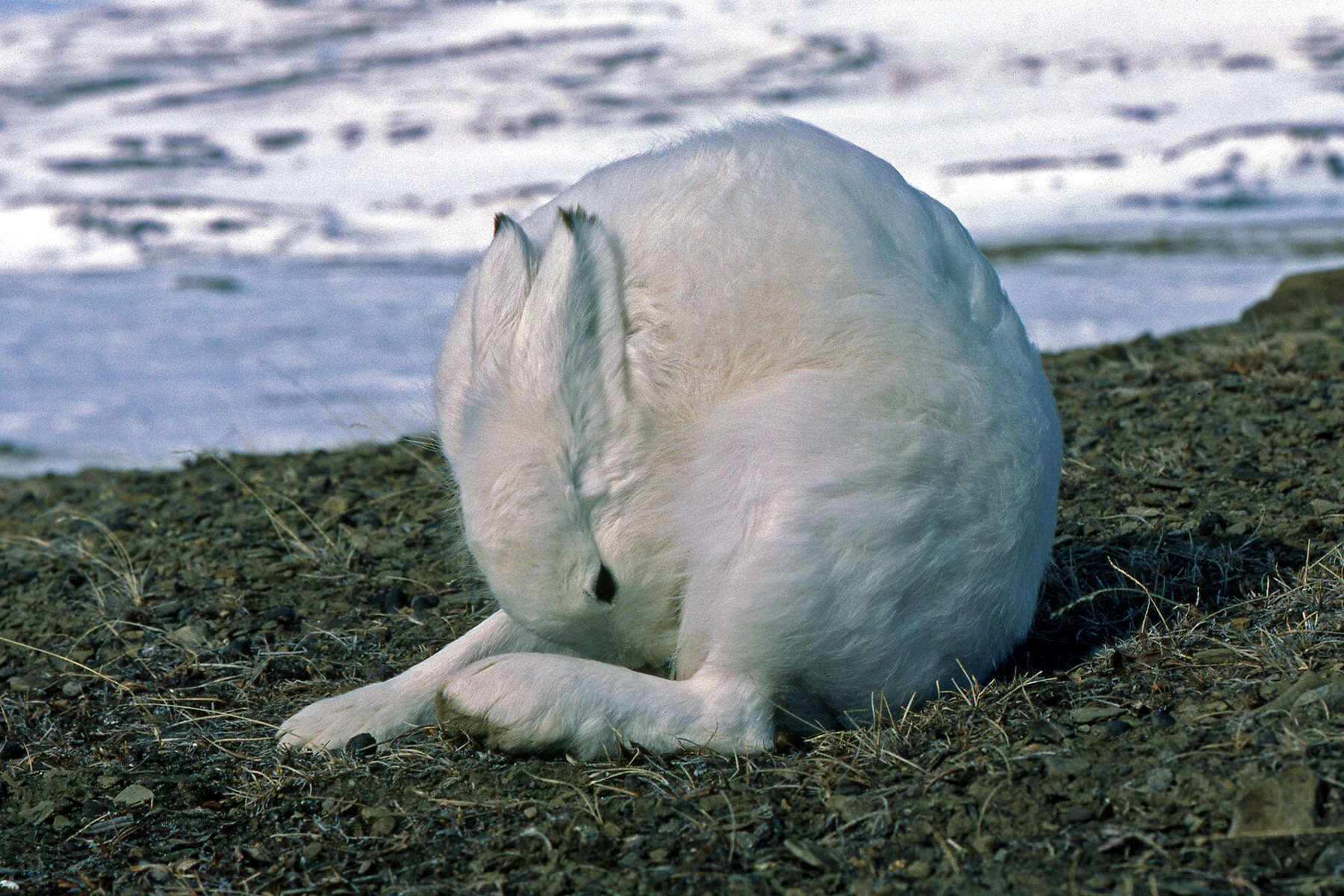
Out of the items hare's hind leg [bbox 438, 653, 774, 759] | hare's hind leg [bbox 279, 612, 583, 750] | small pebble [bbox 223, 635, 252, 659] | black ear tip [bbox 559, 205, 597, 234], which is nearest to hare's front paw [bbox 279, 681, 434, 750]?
hare's hind leg [bbox 279, 612, 583, 750]

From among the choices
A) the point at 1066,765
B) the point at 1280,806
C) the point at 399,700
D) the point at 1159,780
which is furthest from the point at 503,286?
the point at 1280,806

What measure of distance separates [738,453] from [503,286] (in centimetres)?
65

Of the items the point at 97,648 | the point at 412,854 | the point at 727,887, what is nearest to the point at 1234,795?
the point at 727,887

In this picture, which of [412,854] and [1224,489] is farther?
[1224,489]

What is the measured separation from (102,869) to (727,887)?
1448 mm

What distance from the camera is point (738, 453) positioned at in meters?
2.60

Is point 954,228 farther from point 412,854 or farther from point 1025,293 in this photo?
point 1025,293

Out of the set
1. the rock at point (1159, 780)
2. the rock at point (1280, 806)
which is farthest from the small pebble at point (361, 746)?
the rock at point (1280, 806)

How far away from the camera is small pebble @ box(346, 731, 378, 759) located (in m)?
3.02

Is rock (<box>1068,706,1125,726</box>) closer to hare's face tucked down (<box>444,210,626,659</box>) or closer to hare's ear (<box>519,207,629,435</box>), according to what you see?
hare's face tucked down (<box>444,210,626,659</box>)

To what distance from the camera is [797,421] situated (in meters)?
2.54

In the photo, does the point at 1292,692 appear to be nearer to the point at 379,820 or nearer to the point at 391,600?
the point at 379,820

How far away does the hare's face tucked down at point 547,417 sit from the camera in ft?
8.52

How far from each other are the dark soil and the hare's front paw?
0.23 ft
